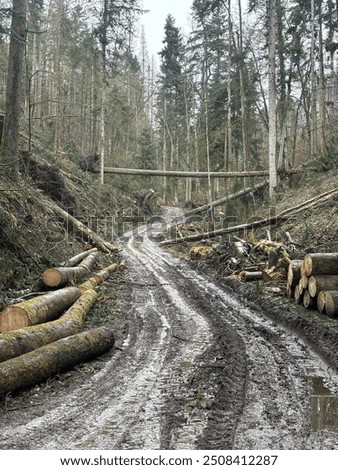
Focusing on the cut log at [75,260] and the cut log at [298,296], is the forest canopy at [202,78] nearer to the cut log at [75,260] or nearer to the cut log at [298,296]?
the cut log at [75,260]

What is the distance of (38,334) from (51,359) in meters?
0.64

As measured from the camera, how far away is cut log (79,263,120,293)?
10142 millimetres

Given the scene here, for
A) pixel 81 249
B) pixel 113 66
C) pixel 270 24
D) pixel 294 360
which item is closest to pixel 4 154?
pixel 81 249

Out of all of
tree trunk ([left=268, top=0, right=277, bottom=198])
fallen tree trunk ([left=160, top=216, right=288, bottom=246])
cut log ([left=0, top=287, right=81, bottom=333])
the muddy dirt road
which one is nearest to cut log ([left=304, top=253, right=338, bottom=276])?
the muddy dirt road

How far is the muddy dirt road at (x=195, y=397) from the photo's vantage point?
3971mm

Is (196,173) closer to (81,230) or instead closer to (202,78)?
(202,78)

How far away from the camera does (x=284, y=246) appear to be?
12398mm

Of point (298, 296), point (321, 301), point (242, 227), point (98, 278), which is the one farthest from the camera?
point (242, 227)

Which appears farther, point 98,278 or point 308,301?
point 98,278

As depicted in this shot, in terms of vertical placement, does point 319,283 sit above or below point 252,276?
above

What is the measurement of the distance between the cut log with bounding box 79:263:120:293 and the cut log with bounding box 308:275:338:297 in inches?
207

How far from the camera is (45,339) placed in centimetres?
603

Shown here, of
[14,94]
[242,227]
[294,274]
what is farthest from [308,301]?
[14,94]
